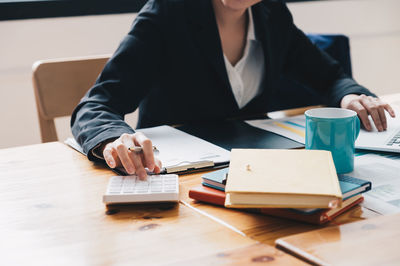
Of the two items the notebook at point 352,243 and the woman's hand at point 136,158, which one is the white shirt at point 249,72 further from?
the notebook at point 352,243

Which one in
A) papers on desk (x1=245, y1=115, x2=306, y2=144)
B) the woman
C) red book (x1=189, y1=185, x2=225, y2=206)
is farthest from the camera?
the woman

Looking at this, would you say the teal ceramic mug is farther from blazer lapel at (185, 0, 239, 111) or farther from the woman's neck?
the woman's neck

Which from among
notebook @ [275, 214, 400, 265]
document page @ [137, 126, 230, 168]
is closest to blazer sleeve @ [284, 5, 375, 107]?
document page @ [137, 126, 230, 168]

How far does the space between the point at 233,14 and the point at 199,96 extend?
28 cm

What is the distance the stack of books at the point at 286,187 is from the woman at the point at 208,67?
0.43 m

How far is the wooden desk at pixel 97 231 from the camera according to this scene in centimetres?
61

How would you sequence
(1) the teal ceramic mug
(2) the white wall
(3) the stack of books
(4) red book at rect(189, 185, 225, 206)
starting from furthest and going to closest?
(2) the white wall < (1) the teal ceramic mug < (4) red book at rect(189, 185, 225, 206) < (3) the stack of books

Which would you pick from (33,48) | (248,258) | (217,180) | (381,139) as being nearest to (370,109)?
(381,139)

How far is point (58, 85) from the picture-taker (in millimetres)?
1571

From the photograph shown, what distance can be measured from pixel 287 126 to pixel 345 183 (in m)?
0.48

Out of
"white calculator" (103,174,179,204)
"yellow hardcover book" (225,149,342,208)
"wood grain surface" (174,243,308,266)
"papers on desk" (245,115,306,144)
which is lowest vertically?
"papers on desk" (245,115,306,144)

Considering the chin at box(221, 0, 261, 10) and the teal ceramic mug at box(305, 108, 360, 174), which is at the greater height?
the chin at box(221, 0, 261, 10)

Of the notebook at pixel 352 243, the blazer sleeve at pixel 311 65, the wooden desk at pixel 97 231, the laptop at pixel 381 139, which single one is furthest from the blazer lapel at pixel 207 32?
the notebook at pixel 352 243

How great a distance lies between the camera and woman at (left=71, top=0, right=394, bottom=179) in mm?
1259
